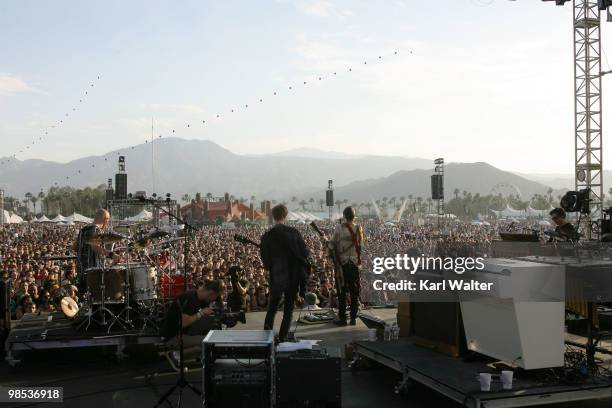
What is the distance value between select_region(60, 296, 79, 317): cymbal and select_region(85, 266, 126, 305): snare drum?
1.82 ft

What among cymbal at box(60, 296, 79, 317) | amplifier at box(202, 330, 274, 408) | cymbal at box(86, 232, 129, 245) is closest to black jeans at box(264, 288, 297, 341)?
amplifier at box(202, 330, 274, 408)

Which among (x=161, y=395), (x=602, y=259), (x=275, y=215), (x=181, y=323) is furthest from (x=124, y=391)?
(x=602, y=259)

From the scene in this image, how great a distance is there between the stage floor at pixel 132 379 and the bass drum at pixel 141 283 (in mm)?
599

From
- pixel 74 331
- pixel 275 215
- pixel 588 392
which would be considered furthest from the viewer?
pixel 74 331

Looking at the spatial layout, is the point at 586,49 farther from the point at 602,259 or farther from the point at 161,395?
the point at 161,395

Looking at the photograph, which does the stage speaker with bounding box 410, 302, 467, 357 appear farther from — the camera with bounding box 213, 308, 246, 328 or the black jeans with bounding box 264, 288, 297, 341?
the camera with bounding box 213, 308, 246, 328

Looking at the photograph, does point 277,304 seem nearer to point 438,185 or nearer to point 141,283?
point 141,283

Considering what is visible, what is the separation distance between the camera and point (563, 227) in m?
6.66

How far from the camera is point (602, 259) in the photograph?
5.09 m

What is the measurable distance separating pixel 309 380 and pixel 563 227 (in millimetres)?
3954

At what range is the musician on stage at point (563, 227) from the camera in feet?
19.1

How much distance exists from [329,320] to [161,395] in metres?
3.26

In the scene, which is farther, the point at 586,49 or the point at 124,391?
the point at 586,49

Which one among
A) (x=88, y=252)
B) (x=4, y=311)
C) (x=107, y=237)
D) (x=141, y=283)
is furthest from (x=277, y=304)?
(x=4, y=311)
